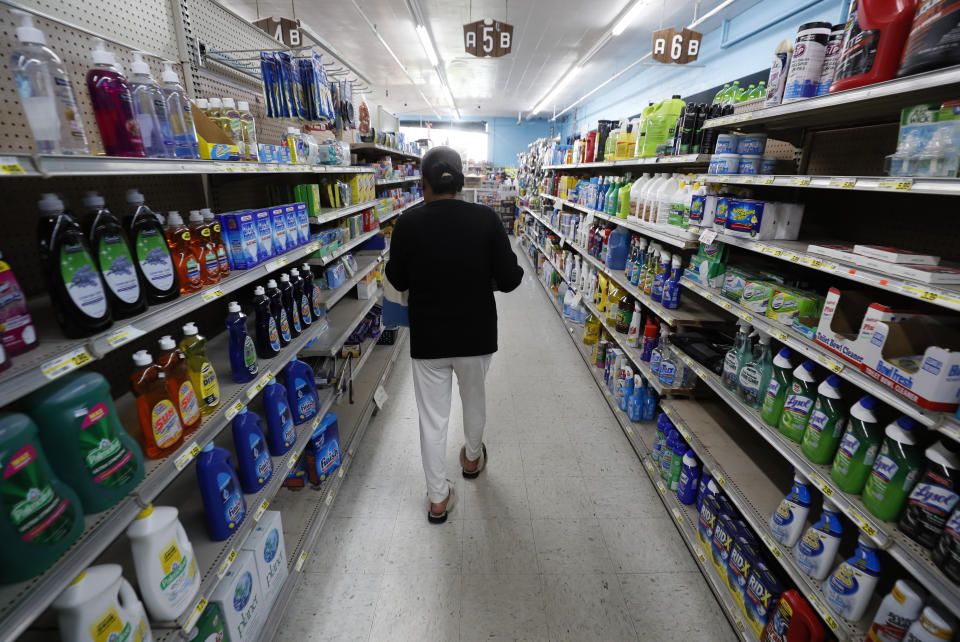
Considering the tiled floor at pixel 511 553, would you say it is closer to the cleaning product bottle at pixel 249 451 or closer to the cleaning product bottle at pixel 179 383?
the cleaning product bottle at pixel 249 451

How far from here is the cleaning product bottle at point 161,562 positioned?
1.14 m

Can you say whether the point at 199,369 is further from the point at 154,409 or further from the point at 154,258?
the point at 154,258

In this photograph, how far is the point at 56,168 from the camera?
856 millimetres

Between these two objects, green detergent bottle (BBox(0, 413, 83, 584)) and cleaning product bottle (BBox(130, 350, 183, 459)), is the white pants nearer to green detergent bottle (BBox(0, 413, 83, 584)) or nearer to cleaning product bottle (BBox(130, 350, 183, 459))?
cleaning product bottle (BBox(130, 350, 183, 459))

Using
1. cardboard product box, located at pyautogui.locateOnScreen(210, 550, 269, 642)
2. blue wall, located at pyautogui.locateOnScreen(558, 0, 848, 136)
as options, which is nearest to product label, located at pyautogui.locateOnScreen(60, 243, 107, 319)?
cardboard product box, located at pyautogui.locateOnScreen(210, 550, 269, 642)

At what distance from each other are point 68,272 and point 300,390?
4.22 ft

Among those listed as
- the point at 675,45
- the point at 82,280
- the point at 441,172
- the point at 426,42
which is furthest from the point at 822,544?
the point at 426,42

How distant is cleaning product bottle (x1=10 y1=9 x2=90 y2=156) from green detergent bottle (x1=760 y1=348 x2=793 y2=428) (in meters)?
2.33

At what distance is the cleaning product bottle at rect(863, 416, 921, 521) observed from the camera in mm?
1224

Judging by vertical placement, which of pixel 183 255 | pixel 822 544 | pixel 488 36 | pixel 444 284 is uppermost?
pixel 488 36

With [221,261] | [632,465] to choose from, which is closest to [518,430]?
[632,465]

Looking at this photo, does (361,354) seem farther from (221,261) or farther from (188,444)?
(188,444)

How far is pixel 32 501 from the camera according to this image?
866 millimetres

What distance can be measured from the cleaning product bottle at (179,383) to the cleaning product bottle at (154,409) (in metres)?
0.03
